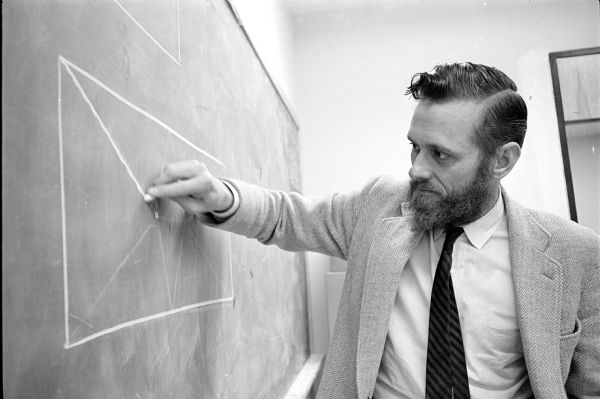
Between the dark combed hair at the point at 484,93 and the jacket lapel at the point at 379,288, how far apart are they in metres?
0.25

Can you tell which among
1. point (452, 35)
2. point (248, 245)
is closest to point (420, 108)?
point (248, 245)

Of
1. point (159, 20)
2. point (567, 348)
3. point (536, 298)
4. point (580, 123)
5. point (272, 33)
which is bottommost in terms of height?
point (567, 348)

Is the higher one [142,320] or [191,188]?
[191,188]

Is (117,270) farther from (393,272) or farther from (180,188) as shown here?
(393,272)

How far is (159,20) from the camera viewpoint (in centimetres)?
85

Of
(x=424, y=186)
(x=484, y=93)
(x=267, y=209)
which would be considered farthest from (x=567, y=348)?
(x=267, y=209)

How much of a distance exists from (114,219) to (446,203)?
0.70 meters

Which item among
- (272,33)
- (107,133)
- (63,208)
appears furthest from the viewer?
(272,33)

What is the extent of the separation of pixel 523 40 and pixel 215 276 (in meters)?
2.38

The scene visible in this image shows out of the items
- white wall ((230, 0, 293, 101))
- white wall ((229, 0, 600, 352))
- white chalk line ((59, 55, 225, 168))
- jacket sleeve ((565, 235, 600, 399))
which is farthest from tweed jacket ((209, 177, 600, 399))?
white wall ((229, 0, 600, 352))

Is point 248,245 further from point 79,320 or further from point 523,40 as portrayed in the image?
point 523,40

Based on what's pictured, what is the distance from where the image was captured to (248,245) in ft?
4.37

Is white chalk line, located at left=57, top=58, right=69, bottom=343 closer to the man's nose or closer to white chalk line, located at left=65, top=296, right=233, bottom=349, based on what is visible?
white chalk line, located at left=65, top=296, right=233, bottom=349

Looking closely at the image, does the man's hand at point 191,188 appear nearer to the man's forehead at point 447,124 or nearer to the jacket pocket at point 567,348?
the man's forehead at point 447,124
